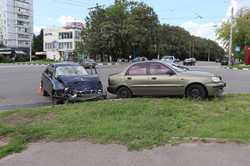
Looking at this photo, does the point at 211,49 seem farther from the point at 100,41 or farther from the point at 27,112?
the point at 27,112

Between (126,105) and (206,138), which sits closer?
(206,138)

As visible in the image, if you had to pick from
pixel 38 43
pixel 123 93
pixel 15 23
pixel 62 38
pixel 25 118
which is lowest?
pixel 25 118

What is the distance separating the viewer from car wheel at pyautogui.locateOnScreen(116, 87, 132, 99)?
1517cm

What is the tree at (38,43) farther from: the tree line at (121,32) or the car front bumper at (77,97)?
the car front bumper at (77,97)

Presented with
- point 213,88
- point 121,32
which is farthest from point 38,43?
point 213,88

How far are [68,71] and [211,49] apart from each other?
151m

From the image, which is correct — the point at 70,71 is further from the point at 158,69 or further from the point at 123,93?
the point at 158,69

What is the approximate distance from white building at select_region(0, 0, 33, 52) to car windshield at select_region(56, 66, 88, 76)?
420 feet

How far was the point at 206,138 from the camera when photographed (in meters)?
7.80

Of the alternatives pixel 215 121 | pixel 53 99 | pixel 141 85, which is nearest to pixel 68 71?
pixel 53 99

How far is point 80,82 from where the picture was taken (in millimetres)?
15016

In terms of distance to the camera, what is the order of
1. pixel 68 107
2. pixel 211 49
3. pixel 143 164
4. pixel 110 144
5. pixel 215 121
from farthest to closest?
1. pixel 211 49
2. pixel 68 107
3. pixel 215 121
4. pixel 110 144
5. pixel 143 164

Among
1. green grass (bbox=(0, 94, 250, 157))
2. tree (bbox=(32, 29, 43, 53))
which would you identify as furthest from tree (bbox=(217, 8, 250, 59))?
tree (bbox=(32, 29, 43, 53))

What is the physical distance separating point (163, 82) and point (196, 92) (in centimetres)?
123
